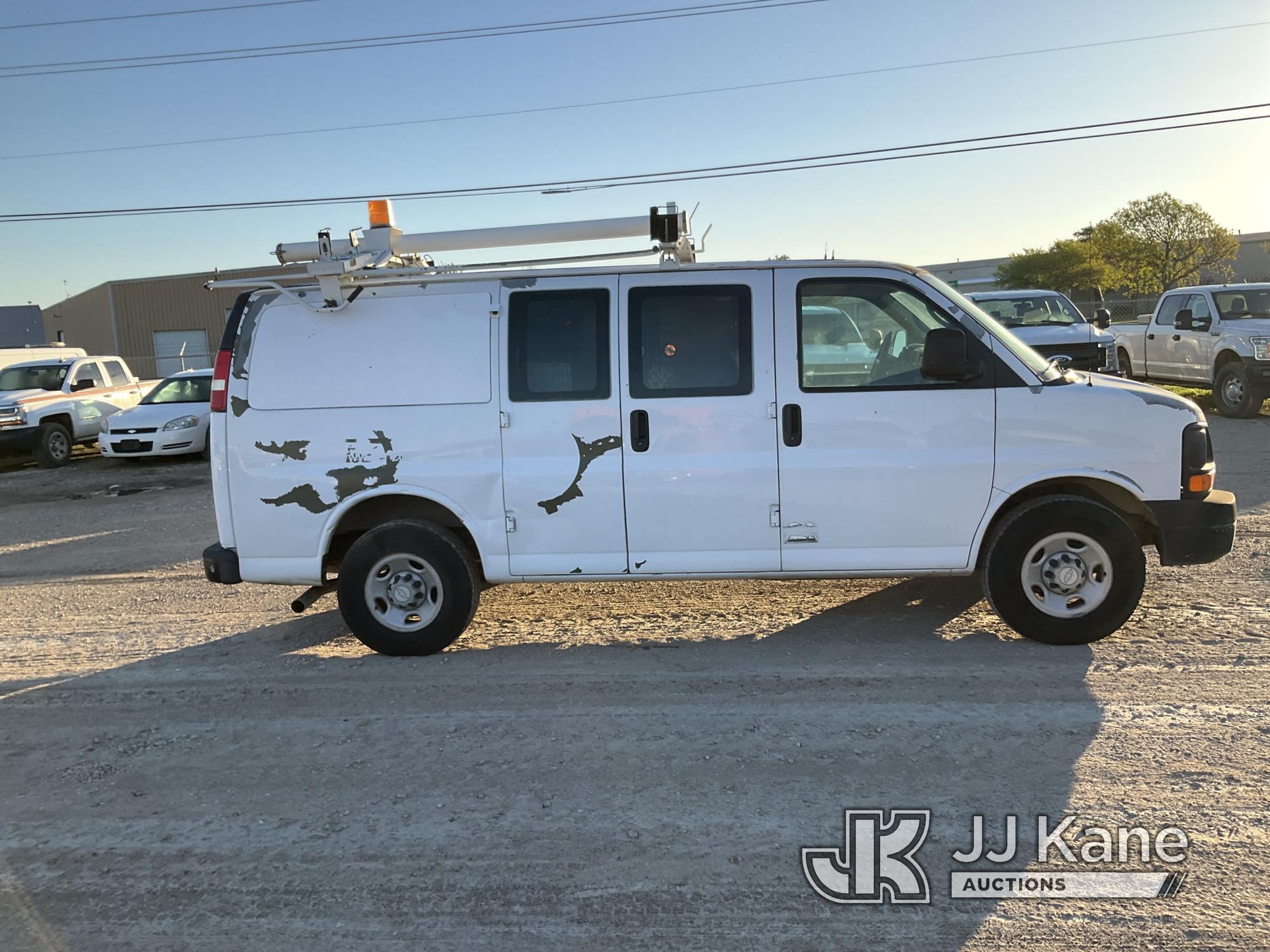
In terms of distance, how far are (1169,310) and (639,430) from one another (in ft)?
50.3

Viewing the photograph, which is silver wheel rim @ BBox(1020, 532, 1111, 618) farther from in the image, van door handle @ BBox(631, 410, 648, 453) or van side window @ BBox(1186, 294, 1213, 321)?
van side window @ BBox(1186, 294, 1213, 321)

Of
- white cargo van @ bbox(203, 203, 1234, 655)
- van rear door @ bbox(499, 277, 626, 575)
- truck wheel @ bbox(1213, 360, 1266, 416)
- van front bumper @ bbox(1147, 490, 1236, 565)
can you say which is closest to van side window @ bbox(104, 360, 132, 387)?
white cargo van @ bbox(203, 203, 1234, 655)

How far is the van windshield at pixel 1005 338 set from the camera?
5.43 m

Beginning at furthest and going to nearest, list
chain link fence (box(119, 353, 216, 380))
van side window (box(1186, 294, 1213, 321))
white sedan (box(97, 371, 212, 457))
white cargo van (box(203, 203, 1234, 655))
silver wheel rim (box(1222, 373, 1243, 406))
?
chain link fence (box(119, 353, 216, 380)) < white sedan (box(97, 371, 212, 457)) < van side window (box(1186, 294, 1213, 321)) < silver wheel rim (box(1222, 373, 1243, 406)) < white cargo van (box(203, 203, 1234, 655))

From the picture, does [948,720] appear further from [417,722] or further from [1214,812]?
[417,722]

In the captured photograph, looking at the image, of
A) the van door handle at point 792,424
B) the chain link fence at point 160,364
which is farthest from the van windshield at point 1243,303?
the chain link fence at point 160,364

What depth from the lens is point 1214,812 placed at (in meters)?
3.62

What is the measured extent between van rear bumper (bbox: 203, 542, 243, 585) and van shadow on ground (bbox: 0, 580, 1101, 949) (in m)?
0.53

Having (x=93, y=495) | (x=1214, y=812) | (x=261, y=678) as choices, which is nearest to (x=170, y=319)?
(x=93, y=495)

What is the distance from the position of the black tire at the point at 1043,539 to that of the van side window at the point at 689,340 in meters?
1.75

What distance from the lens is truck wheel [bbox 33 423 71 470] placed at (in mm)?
17234

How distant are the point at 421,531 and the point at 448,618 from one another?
0.54 meters

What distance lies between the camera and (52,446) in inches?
683

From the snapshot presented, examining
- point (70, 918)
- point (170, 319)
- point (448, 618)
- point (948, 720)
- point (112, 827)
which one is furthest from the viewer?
point (170, 319)
